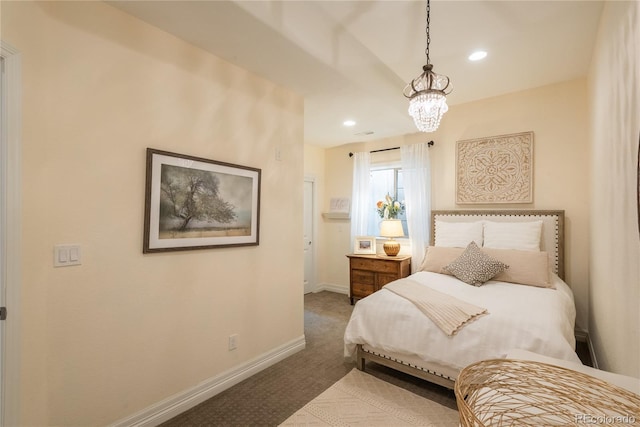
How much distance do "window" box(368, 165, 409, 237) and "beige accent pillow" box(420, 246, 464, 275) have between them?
3.92 feet

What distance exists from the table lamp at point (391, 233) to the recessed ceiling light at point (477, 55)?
2.22 m

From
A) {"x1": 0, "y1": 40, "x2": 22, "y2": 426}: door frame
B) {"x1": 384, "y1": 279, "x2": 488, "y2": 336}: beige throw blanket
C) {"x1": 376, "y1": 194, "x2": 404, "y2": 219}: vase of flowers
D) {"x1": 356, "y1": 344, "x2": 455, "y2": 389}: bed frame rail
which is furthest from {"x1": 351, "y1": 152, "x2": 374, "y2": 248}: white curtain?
{"x1": 0, "y1": 40, "x2": 22, "y2": 426}: door frame

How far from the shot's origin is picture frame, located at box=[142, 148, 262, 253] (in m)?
1.92

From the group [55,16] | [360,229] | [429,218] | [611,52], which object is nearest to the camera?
[55,16]

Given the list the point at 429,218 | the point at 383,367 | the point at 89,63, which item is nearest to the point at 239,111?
the point at 89,63

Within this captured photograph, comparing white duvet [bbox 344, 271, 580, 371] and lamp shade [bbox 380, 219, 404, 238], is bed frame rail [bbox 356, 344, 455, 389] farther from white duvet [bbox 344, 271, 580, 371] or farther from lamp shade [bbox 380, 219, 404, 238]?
lamp shade [bbox 380, 219, 404, 238]

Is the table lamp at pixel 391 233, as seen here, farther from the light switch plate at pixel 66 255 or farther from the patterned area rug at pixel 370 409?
Answer: the light switch plate at pixel 66 255

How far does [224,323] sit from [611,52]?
10.6ft

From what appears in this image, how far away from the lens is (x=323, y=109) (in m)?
3.40

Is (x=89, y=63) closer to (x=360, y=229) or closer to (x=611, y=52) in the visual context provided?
(x=611, y=52)

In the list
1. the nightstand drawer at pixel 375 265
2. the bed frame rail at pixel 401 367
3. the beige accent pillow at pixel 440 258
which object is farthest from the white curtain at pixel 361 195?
the bed frame rail at pixel 401 367

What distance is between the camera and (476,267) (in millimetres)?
2904

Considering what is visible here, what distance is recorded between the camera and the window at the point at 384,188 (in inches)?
188

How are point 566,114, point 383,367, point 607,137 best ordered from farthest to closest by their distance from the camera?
point 566,114
point 383,367
point 607,137
